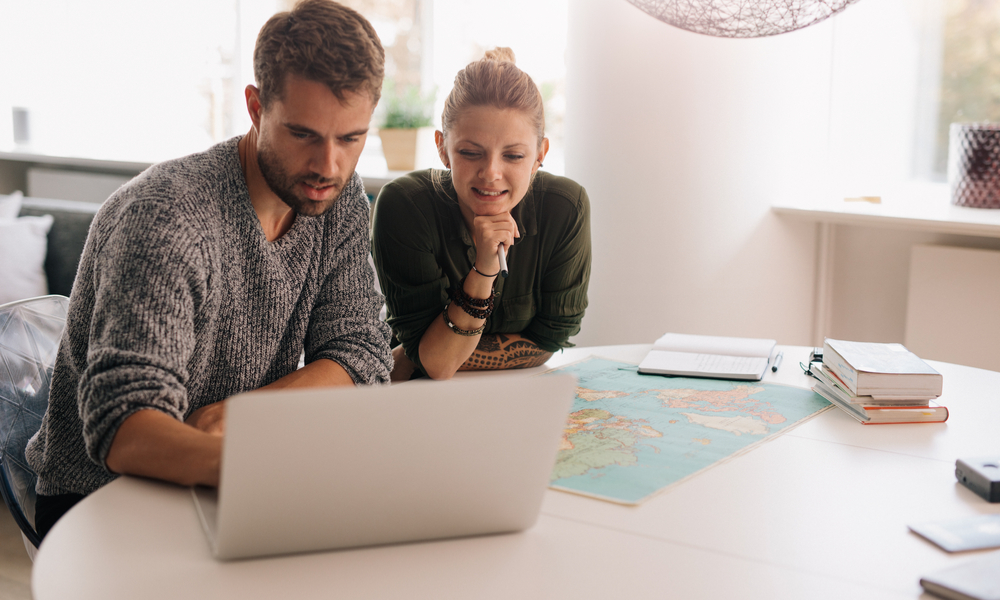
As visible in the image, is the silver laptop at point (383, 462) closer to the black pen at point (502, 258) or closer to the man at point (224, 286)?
the man at point (224, 286)

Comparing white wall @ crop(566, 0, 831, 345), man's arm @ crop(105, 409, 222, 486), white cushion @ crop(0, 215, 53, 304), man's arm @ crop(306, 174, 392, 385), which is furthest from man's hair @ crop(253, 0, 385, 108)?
white cushion @ crop(0, 215, 53, 304)

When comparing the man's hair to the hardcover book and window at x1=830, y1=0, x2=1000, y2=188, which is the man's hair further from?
window at x1=830, y1=0, x2=1000, y2=188

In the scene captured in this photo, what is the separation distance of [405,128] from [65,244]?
4.07ft

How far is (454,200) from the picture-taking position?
157 cm

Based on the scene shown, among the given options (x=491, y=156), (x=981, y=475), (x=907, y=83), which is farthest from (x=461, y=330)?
(x=907, y=83)

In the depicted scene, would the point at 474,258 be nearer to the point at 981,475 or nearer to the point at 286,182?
the point at 286,182

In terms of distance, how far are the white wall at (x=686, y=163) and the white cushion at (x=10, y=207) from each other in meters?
1.98

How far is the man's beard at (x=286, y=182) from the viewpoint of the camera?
3.88 ft

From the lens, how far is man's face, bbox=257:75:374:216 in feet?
3.73

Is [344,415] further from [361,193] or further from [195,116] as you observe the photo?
[195,116]

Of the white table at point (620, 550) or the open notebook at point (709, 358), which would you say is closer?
the white table at point (620, 550)

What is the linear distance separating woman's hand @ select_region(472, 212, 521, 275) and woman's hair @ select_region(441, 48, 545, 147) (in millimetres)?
186

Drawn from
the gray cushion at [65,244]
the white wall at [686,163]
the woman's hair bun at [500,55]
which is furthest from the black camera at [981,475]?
the gray cushion at [65,244]

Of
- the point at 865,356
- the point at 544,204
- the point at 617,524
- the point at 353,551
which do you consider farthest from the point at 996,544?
the point at 544,204
